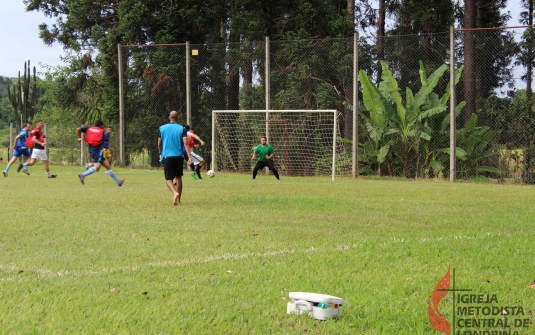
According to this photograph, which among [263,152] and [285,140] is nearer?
[263,152]

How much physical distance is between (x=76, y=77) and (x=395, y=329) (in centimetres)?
3198

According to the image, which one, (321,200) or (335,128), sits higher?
(335,128)

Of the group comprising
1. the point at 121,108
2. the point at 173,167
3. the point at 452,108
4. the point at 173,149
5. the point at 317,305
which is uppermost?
the point at 121,108

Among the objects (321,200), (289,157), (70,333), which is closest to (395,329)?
(70,333)

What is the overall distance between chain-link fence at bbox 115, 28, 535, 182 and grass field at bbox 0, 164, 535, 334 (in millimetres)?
8106

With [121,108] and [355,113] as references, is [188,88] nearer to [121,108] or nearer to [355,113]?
[121,108]

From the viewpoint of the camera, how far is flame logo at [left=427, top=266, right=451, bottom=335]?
4.59 meters

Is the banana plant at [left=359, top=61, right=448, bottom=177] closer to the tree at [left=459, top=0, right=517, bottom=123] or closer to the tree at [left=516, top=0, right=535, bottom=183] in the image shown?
the tree at [left=459, top=0, right=517, bottom=123]

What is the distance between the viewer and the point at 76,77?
34.6 metres

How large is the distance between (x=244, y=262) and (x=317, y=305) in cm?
229

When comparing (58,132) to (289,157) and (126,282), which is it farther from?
(126,282)

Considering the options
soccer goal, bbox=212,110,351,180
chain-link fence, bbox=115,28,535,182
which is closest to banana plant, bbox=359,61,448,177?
chain-link fence, bbox=115,28,535,182

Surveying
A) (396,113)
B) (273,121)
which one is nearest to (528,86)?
(396,113)

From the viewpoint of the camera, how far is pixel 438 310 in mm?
4984
